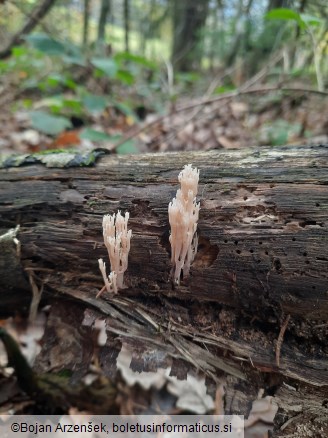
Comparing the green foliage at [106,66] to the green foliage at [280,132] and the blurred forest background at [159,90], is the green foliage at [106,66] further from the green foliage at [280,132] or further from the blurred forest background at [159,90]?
the green foliage at [280,132]

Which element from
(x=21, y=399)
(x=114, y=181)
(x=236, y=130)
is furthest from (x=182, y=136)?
(x=21, y=399)

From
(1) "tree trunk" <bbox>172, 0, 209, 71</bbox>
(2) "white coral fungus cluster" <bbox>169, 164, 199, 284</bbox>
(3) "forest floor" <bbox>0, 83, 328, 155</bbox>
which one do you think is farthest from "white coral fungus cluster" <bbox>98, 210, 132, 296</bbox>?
(1) "tree trunk" <bbox>172, 0, 209, 71</bbox>

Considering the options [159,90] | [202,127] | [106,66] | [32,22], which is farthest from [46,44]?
[159,90]

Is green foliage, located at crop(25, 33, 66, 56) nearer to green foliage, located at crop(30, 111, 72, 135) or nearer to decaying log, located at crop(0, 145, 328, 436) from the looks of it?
green foliage, located at crop(30, 111, 72, 135)

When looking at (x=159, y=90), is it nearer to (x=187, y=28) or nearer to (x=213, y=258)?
(x=187, y=28)

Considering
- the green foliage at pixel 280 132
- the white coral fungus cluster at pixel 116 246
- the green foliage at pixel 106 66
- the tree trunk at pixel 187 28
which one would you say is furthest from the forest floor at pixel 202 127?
the tree trunk at pixel 187 28
